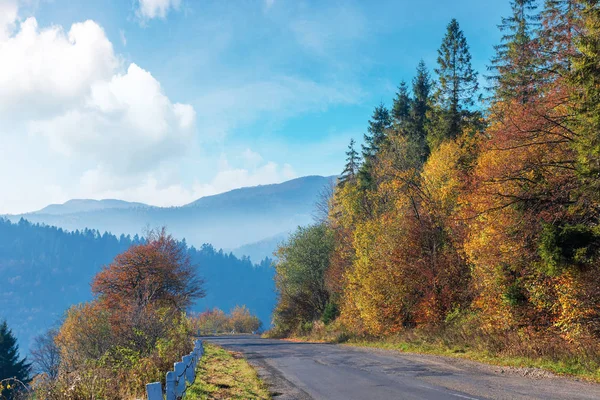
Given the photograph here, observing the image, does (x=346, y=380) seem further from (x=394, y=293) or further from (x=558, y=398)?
(x=394, y=293)

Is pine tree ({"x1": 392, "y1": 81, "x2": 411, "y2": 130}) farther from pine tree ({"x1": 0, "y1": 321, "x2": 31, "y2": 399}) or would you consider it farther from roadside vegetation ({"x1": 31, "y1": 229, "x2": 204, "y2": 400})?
pine tree ({"x1": 0, "y1": 321, "x2": 31, "y2": 399})

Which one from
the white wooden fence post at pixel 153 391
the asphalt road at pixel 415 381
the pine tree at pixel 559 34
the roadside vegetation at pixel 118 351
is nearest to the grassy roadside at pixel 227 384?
the asphalt road at pixel 415 381

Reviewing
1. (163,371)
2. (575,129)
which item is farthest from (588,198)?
(163,371)

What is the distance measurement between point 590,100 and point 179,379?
533 inches

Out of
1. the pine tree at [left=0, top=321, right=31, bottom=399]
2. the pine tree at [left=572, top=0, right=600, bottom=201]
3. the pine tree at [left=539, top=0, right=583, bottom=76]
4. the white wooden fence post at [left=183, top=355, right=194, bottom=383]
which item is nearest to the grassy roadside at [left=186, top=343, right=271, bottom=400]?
the white wooden fence post at [left=183, top=355, right=194, bottom=383]

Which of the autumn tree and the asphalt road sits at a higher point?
the autumn tree

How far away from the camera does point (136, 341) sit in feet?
52.8

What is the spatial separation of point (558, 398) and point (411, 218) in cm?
1897

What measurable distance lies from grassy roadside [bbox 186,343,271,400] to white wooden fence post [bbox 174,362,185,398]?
1.18ft

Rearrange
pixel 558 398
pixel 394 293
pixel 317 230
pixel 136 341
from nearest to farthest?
pixel 558 398, pixel 136 341, pixel 394 293, pixel 317 230

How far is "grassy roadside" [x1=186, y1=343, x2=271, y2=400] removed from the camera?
11.6 metres

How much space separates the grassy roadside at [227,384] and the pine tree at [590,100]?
11.2m

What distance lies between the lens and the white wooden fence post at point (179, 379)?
10229 millimetres

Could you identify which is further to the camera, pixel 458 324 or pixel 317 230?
pixel 317 230
